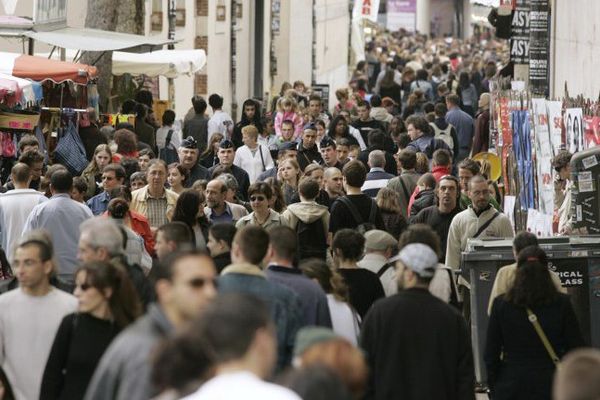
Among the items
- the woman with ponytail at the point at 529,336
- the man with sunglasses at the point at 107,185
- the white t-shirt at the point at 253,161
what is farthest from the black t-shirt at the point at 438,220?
the white t-shirt at the point at 253,161

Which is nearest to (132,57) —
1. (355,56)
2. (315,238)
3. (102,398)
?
(315,238)

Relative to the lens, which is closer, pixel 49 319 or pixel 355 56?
pixel 49 319

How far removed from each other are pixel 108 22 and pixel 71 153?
728cm

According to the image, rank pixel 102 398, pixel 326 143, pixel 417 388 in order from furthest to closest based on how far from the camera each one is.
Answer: pixel 326 143
pixel 417 388
pixel 102 398

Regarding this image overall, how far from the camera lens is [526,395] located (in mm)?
9750

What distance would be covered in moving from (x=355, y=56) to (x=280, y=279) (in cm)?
5540

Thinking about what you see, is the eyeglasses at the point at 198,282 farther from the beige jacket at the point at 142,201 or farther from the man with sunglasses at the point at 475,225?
the beige jacket at the point at 142,201

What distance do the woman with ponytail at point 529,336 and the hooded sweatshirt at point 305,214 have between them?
150 inches

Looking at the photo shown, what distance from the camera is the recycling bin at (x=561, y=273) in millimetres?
12219

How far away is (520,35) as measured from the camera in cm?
2328

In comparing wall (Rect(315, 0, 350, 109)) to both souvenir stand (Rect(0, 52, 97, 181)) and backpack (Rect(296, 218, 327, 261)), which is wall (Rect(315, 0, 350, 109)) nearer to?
souvenir stand (Rect(0, 52, 97, 181))

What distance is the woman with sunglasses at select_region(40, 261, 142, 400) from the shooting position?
8.39 m

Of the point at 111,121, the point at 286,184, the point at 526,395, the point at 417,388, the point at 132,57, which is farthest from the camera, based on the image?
the point at 132,57

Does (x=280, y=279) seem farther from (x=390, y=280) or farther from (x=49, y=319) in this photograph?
(x=390, y=280)
